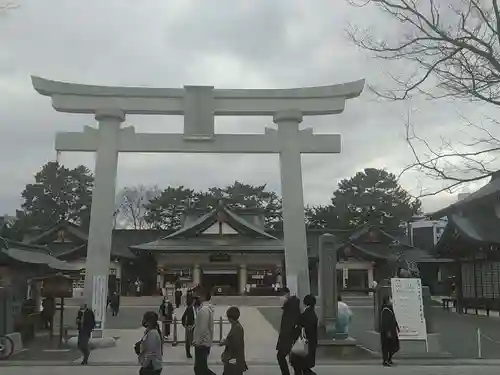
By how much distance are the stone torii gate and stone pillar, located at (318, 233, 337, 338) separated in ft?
5.57

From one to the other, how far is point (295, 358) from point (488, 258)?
22.7 metres

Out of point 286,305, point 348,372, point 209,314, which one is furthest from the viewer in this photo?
point 348,372

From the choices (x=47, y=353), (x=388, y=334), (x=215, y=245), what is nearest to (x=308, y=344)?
(x=388, y=334)

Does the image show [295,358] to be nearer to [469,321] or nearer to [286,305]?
[286,305]

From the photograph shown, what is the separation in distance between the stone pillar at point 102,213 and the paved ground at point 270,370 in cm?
443

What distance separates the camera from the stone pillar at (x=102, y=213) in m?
17.9

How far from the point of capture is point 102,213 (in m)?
18.4

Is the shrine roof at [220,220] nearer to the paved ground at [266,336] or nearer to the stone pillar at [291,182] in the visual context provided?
the paved ground at [266,336]

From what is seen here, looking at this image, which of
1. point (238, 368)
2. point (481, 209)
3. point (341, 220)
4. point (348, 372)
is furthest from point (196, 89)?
point (341, 220)

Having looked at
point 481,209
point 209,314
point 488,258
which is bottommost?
point 209,314

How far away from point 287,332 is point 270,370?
11.1 feet

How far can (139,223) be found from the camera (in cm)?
6719

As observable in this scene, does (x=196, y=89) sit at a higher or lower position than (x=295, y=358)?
higher

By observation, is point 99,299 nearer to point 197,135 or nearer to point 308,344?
point 197,135
